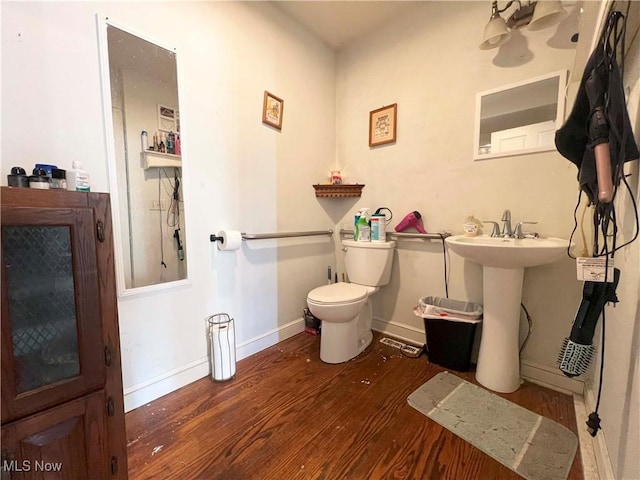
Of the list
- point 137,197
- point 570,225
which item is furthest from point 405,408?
point 137,197

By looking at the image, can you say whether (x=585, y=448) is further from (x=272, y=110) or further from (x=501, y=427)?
(x=272, y=110)

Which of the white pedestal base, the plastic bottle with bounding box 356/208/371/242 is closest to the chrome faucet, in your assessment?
the white pedestal base

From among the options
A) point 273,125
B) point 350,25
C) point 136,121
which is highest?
point 350,25

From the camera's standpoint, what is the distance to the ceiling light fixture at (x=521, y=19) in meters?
1.28

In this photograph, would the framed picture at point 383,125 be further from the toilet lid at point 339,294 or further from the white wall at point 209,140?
the toilet lid at point 339,294

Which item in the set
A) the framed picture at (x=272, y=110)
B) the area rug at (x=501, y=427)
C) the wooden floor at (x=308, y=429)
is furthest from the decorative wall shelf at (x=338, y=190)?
the area rug at (x=501, y=427)

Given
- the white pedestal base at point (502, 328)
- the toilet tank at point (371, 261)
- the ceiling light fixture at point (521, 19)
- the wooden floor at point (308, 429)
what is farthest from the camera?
the toilet tank at point (371, 261)

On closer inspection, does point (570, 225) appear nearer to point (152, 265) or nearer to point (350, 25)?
point (350, 25)

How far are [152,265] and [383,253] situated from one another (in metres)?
1.40

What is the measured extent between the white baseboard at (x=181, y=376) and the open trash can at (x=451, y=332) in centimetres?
102

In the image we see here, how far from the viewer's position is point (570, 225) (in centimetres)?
138

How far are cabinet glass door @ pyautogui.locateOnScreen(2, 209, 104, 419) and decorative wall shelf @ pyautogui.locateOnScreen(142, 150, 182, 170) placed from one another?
2.14 feet

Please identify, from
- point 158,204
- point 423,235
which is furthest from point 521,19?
point 158,204

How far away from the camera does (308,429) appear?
1177 mm
